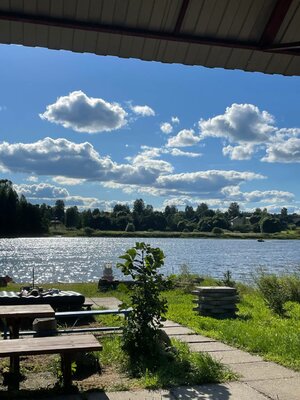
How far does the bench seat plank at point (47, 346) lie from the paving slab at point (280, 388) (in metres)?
1.75

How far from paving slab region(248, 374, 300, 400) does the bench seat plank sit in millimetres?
1753

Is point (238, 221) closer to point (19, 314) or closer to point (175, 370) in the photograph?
point (175, 370)

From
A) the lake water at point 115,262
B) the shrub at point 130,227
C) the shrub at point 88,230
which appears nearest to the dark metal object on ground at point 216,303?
the lake water at point 115,262

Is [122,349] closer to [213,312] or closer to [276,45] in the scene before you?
[276,45]

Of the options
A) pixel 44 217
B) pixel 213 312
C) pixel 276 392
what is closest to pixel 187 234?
pixel 44 217

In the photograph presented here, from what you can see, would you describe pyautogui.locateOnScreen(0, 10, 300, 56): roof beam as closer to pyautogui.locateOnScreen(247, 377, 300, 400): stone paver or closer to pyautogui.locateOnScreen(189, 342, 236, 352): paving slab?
pyautogui.locateOnScreen(247, 377, 300, 400): stone paver

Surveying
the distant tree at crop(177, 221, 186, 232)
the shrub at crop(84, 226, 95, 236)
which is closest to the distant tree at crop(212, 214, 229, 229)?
the distant tree at crop(177, 221, 186, 232)

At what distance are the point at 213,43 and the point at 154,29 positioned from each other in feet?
1.54

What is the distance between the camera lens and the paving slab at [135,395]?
473 cm

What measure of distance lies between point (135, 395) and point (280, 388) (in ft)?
4.93

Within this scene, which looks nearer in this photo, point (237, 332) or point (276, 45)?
point (276, 45)

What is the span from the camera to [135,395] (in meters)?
4.82

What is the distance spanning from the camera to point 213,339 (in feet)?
25.9

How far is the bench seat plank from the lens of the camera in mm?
4301
